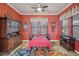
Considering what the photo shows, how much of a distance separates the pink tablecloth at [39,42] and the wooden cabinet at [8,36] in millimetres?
290

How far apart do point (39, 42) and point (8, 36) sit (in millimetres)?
664

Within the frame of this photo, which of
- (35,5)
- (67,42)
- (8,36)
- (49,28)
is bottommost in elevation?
(67,42)

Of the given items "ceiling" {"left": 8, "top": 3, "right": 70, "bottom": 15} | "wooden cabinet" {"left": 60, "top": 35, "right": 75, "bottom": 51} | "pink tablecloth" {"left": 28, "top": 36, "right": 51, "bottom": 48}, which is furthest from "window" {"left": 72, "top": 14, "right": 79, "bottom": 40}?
"pink tablecloth" {"left": 28, "top": 36, "right": 51, "bottom": 48}

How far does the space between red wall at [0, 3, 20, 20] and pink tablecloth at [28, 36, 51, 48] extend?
1.96ft

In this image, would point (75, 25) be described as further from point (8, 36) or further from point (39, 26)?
point (8, 36)

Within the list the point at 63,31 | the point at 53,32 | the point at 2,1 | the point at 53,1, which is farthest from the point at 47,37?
the point at 2,1

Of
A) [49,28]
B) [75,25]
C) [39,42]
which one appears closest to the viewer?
[75,25]

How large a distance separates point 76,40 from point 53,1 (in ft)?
3.04

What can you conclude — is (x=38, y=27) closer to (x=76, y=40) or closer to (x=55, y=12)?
(x=55, y=12)

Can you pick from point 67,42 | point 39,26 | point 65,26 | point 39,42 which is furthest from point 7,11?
point 67,42

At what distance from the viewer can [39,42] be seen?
3.00m

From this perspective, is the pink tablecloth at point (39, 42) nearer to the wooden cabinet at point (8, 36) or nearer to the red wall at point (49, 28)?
the red wall at point (49, 28)

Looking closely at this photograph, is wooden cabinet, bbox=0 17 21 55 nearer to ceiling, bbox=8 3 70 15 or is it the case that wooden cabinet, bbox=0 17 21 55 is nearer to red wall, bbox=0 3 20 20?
red wall, bbox=0 3 20 20

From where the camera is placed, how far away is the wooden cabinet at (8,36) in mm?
2893
